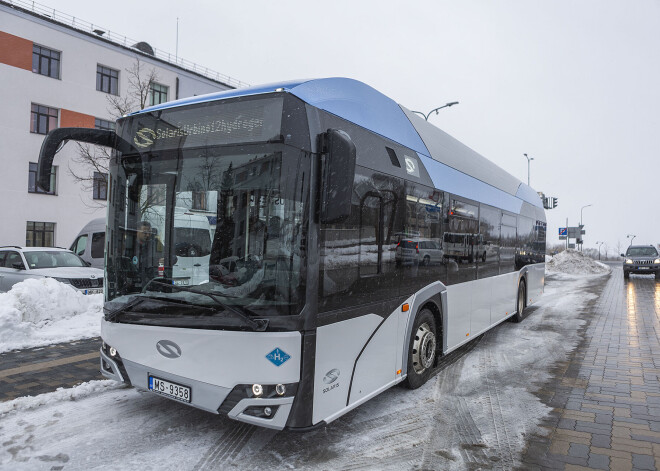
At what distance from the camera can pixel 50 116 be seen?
25.1 meters

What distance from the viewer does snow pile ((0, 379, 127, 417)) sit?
462 centimetres

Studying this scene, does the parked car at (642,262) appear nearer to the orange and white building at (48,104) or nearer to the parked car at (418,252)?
the parked car at (418,252)

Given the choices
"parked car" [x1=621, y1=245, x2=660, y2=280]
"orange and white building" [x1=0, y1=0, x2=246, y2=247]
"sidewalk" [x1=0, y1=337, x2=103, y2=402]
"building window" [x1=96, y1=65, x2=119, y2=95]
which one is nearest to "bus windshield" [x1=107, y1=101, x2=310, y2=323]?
"sidewalk" [x1=0, y1=337, x2=103, y2=402]

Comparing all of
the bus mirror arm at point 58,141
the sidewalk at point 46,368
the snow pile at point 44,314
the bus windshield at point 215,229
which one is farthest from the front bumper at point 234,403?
the snow pile at point 44,314

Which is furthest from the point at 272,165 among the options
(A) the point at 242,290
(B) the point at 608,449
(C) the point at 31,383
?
(C) the point at 31,383

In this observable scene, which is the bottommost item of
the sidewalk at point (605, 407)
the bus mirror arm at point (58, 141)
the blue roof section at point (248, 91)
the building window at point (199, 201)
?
the sidewalk at point (605, 407)

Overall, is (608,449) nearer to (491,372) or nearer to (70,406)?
(491,372)

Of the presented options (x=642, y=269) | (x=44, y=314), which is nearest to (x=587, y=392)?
(x=44, y=314)

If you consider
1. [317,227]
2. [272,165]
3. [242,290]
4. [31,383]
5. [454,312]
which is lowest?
[31,383]

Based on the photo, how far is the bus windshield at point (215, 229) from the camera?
3.52m

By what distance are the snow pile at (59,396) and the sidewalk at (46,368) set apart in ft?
1.01

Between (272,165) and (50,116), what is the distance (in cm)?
2691

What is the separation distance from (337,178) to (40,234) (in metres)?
26.5

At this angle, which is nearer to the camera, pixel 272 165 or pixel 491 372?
pixel 272 165
